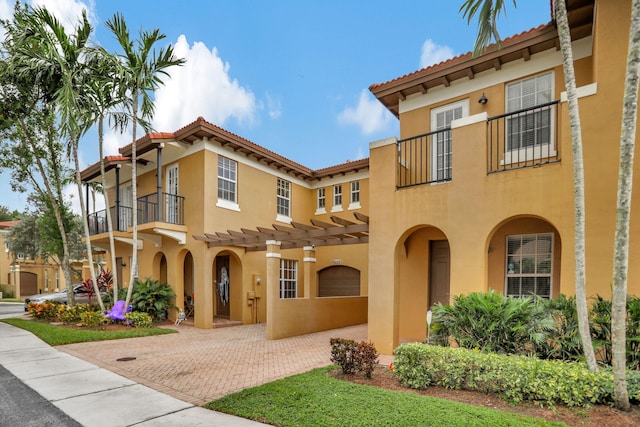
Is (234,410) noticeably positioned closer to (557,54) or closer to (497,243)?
(497,243)

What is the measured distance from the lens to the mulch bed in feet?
13.3

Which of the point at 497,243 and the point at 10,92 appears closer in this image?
the point at 497,243

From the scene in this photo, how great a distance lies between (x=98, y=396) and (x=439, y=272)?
26.5ft

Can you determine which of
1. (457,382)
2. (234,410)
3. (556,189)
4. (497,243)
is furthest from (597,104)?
(234,410)

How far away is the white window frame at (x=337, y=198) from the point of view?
55.9 ft

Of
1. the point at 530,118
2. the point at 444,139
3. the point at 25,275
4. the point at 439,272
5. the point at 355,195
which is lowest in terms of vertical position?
the point at 25,275

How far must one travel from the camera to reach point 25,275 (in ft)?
112

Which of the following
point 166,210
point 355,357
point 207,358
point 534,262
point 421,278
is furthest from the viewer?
point 166,210

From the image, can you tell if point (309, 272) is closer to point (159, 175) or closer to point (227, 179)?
point (227, 179)

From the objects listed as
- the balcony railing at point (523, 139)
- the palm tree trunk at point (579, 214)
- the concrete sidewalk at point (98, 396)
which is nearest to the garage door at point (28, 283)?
the concrete sidewalk at point (98, 396)

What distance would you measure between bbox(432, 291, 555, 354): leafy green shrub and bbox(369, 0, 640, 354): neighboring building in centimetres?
104

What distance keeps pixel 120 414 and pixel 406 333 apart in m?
7.29

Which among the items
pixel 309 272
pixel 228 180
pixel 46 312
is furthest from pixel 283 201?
pixel 46 312

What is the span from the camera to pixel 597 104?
20.1 ft
